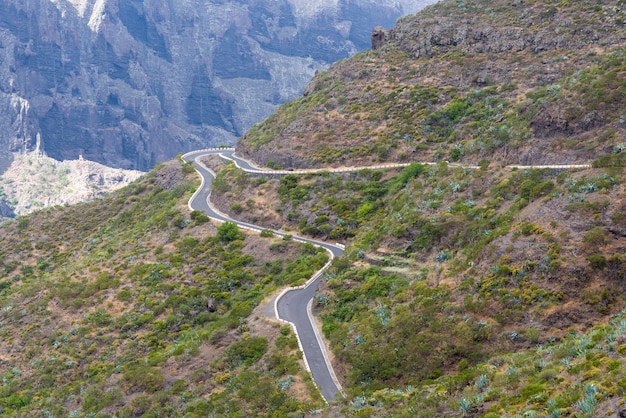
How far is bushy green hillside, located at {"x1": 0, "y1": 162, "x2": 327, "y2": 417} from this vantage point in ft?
154

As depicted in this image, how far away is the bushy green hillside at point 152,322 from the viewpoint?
154 feet

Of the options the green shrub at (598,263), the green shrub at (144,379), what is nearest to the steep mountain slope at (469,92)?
the green shrub at (598,263)

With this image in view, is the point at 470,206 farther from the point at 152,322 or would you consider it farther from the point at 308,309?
the point at 152,322

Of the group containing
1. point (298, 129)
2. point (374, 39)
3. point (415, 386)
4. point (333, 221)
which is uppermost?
point (374, 39)

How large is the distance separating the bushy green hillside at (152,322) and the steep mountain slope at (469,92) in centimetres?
1721

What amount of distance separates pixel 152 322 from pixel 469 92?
42737mm

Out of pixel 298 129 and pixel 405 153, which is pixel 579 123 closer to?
pixel 405 153

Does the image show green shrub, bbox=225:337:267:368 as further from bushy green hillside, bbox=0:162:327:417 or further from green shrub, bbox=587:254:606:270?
green shrub, bbox=587:254:606:270

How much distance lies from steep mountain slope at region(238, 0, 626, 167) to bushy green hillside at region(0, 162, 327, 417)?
1721cm

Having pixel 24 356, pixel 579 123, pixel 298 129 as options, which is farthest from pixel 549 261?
pixel 298 129

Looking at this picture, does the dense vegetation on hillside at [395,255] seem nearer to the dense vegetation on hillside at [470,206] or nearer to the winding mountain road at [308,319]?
the dense vegetation on hillside at [470,206]

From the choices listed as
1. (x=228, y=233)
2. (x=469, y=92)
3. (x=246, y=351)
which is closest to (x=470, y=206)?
(x=246, y=351)

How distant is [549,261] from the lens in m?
42.6

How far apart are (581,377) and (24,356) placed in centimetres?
4968
